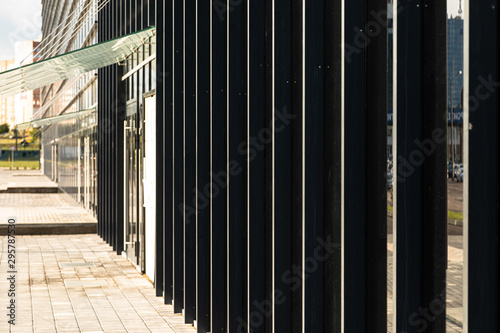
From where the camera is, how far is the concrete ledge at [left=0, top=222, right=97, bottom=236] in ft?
62.7

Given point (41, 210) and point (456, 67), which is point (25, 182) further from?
point (456, 67)

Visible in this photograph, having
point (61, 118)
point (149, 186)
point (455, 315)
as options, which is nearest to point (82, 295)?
point (149, 186)

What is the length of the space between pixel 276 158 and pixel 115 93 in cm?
1014

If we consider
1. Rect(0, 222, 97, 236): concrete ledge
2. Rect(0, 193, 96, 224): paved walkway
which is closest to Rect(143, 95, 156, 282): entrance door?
Rect(0, 222, 97, 236): concrete ledge

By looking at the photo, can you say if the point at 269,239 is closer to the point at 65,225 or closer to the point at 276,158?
the point at 276,158

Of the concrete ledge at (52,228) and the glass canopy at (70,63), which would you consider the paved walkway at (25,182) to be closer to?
the concrete ledge at (52,228)

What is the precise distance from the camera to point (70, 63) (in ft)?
39.8

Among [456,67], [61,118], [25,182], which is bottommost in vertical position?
[25,182]

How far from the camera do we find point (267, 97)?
600 centimetres

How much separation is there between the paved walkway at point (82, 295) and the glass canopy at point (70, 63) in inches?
121

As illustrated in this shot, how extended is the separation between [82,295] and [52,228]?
29.9 ft

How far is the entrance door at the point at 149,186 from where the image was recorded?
1177 centimetres

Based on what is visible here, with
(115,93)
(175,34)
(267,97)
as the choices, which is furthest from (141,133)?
(267,97)

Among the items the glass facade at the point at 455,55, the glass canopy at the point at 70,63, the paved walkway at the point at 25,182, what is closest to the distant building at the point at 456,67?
the glass facade at the point at 455,55
